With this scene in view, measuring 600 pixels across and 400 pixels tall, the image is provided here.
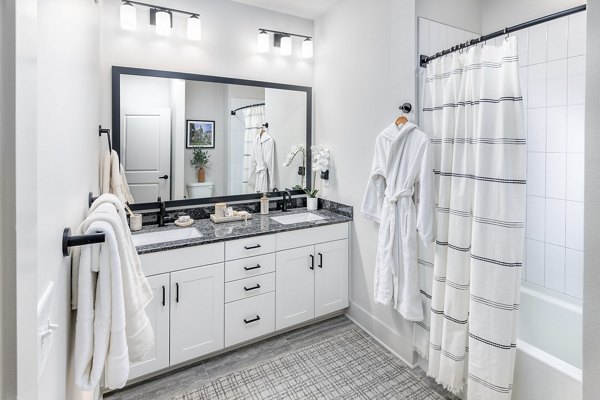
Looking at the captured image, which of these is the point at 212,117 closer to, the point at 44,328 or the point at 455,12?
the point at 455,12

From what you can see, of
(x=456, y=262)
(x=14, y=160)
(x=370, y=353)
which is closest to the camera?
(x=14, y=160)

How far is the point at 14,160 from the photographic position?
1.36 feet

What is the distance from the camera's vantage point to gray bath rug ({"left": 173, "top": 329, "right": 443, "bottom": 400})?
1.89m

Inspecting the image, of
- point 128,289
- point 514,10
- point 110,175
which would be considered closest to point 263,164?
point 110,175

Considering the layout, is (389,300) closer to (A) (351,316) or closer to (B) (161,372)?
(A) (351,316)

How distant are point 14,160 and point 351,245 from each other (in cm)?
248

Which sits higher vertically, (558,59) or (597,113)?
(558,59)

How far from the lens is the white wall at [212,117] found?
100 inches

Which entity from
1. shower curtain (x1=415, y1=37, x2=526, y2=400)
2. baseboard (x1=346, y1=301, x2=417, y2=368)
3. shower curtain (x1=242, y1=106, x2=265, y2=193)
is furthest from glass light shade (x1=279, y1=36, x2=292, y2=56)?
baseboard (x1=346, y1=301, x2=417, y2=368)

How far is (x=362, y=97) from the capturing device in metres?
2.49

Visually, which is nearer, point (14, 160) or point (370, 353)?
point (14, 160)

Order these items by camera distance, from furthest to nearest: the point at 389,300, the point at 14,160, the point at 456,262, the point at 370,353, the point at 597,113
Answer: the point at 370,353
the point at 389,300
the point at 456,262
the point at 597,113
the point at 14,160

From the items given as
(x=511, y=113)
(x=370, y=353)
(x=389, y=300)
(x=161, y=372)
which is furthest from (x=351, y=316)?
(x=511, y=113)

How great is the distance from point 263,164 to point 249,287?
1.18 m
